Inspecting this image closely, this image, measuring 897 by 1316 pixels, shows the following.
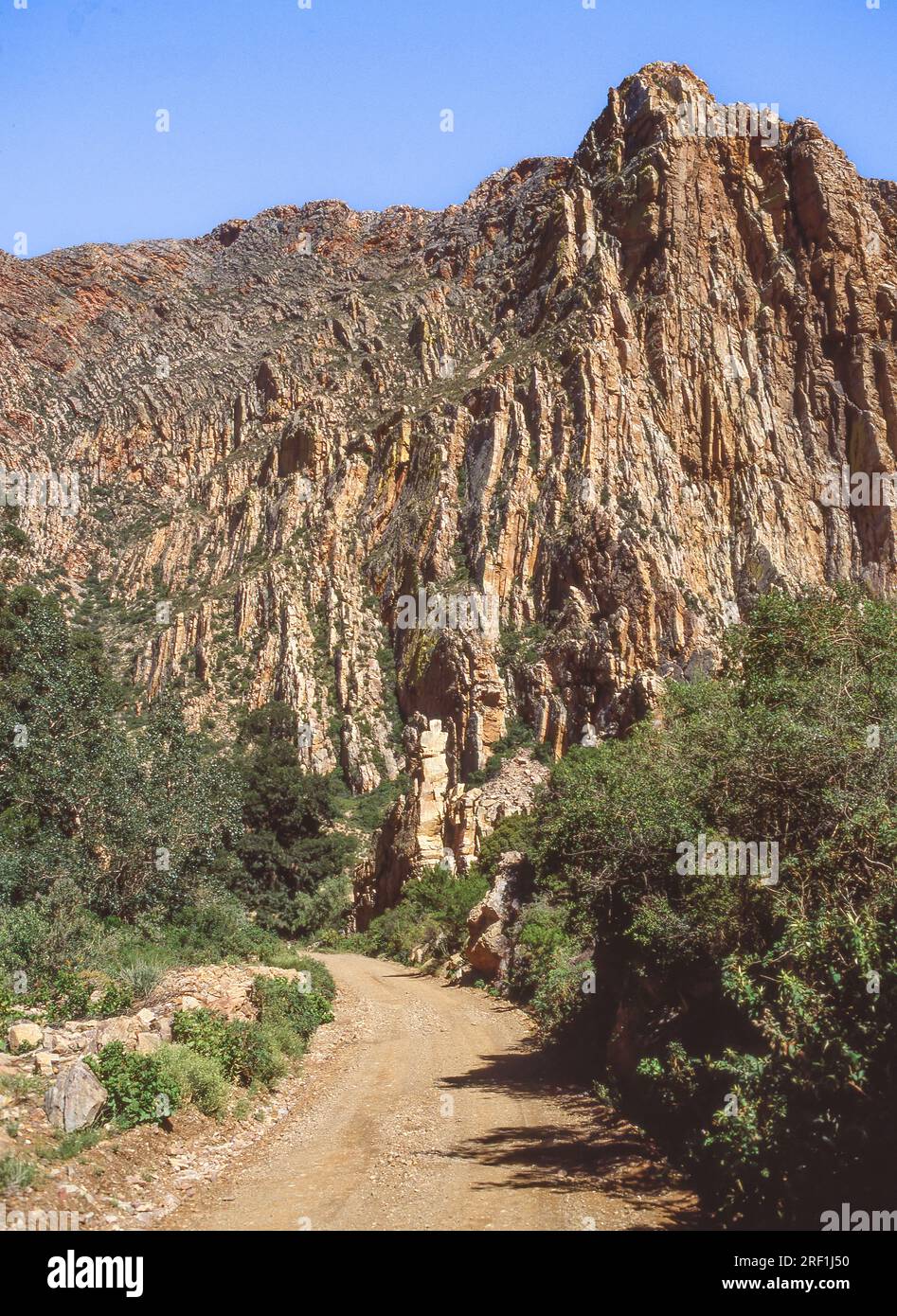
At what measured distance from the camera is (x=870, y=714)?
8508 mm

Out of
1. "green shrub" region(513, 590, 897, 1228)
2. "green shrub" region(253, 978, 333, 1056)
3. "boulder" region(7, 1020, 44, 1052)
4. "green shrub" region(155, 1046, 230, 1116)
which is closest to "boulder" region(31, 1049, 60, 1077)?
"boulder" region(7, 1020, 44, 1052)

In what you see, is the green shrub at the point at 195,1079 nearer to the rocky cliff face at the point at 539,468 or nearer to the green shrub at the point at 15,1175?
the green shrub at the point at 15,1175

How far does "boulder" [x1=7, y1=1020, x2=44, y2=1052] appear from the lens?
10.5 meters

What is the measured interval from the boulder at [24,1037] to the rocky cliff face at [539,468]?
29.8 metres

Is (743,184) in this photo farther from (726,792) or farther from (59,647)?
(726,792)

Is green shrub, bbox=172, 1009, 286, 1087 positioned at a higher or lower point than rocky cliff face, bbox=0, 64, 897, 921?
lower

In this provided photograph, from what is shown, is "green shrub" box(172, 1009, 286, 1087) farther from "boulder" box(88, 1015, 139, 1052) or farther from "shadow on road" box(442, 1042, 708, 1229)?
"shadow on road" box(442, 1042, 708, 1229)

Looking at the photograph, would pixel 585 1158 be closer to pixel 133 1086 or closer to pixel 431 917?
pixel 133 1086

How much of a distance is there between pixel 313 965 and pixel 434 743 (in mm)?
20648

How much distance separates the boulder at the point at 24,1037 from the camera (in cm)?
1052

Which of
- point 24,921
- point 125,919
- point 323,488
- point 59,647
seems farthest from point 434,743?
point 323,488

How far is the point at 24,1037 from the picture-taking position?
10594 mm

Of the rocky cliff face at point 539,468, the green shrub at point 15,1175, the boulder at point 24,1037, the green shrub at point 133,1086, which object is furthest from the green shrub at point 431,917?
the green shrub at point 15,1175

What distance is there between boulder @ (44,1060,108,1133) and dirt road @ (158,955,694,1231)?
1376mm
